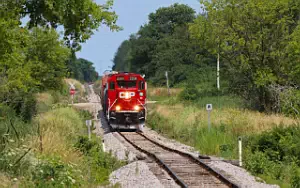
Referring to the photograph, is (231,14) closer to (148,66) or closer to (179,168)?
(179,168)

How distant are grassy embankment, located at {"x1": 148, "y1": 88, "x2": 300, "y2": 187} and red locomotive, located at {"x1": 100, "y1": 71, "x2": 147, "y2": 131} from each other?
82.8 inches

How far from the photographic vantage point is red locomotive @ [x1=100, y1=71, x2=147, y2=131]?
33.2 meters

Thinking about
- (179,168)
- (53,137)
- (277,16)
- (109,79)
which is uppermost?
(277,16)

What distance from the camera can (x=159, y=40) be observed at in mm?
90625

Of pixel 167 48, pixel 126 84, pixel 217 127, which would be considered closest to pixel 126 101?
pixel 126 84

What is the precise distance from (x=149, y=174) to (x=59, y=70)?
39.4 meters

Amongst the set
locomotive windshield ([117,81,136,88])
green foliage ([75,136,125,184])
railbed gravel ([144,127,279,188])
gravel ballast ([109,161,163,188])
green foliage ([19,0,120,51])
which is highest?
green foliage ([19,0,120,51])

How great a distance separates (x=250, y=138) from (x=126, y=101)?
13866 mm

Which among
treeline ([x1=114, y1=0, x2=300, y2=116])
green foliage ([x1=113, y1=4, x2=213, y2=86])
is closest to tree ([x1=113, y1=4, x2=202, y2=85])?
green foliage ([x1=113, y1=4, x2=213, y2=86])

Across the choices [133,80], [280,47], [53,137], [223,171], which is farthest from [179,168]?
[280,47]

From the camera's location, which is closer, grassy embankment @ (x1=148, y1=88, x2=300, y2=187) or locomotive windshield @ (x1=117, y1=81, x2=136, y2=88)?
grassy embankment @ (x1=148, y1=88, x2=300, y2=187)

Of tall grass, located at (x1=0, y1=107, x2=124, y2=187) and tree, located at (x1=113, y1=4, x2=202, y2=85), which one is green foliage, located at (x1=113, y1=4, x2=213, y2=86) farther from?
tall grass, located at (x1=0, y1=107, x2=124, y2=187)

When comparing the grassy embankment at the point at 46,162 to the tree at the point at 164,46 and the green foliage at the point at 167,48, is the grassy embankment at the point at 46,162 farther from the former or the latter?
the tree at the point at 164,46

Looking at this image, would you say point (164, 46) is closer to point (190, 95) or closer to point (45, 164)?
point (190, 95)
